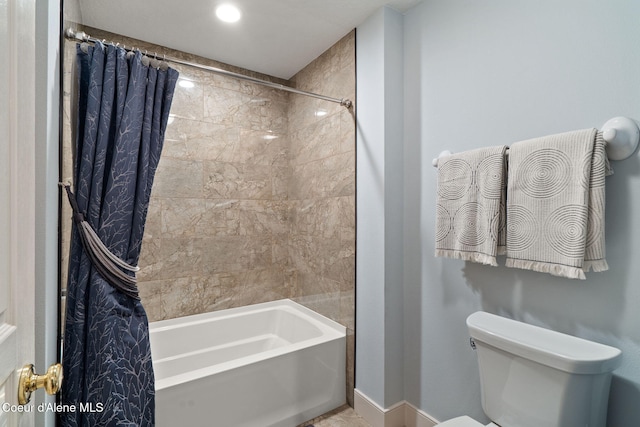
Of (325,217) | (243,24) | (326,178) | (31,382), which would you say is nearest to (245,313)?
(325,217)

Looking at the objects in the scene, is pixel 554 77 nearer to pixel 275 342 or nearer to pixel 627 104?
pixel 627 104

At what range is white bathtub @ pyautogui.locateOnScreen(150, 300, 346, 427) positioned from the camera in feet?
4.95

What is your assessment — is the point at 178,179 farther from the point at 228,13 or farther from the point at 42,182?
the point at 42,182

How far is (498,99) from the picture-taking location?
1.39 m

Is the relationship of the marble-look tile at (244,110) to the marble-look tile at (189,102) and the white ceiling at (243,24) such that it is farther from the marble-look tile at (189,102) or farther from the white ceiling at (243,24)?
the white ceiling at (243,24)

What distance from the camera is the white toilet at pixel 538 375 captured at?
976 millimetres

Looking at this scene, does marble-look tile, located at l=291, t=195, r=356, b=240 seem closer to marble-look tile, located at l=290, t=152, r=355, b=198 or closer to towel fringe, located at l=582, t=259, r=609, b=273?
marble-look tile, located at l=290, t=152, r=355, b=198

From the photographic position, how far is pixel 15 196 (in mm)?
526

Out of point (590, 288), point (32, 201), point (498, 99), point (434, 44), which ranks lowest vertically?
point (590, 288)

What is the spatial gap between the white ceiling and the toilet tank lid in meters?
1.75

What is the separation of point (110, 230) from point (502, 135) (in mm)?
1748

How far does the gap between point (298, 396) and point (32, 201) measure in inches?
67.6

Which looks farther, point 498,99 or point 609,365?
point 498,99

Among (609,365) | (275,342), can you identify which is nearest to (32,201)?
(609,365)
